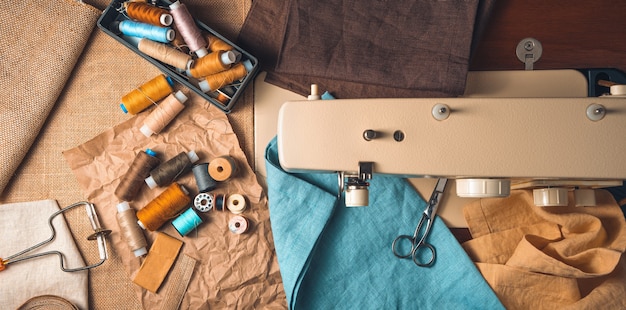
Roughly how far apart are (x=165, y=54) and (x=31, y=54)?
521 millimetres

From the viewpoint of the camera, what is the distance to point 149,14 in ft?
6.19

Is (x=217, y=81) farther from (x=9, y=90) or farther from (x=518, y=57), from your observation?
(x=518, y=57)

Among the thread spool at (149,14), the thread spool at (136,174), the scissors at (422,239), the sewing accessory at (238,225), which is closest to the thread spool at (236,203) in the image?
the sewing accessory at (238,225)

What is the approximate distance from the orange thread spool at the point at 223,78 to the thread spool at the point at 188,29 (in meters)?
0.10

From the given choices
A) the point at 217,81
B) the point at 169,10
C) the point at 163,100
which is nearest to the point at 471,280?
the point at 217,81

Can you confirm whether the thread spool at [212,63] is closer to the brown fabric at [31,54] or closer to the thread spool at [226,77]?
the thread spool at [226,77]

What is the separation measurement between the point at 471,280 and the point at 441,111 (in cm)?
73

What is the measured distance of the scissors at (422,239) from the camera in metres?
1.82

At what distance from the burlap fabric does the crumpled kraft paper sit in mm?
54

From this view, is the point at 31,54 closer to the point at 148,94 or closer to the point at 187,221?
the point at 148,94

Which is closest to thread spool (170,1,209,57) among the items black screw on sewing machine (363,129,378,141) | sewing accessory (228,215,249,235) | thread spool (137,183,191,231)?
thread spool (137,183,191,231)

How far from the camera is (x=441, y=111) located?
1.32m

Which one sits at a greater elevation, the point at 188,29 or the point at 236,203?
the point at 188,29

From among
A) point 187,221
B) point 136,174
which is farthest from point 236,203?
point 136,174
